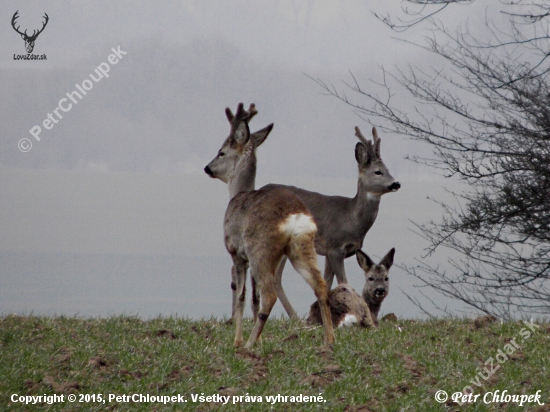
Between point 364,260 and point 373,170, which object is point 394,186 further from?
point 364,260

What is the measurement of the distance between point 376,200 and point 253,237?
574 centimetres

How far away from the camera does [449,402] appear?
6289mm

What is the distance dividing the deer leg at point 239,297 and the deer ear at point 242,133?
3.24m

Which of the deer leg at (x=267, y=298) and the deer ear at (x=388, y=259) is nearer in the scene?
the deer leg at (x=267, y=298)

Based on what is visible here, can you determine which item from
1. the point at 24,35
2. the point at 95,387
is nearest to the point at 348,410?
the point at 95,387

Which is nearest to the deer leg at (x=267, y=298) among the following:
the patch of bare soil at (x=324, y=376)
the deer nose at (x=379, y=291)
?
the patch of bare soil at (x=324, y=376)

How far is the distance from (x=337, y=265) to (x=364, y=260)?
182 centimetres

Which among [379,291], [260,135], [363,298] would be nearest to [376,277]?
[379,291]

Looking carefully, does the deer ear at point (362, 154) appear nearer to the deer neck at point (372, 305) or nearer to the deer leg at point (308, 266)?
the deer neck at point (372, 305)

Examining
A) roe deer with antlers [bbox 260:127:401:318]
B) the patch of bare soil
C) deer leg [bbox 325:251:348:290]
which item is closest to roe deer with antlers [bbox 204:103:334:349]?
the patch of bare soil

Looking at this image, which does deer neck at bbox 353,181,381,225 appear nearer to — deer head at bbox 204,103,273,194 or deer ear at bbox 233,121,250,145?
deer head at bbox 204,103,273,194

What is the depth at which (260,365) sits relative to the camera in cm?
698

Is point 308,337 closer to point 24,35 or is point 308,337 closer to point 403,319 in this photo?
point 403,319

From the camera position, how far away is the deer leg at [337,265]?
12.0m
